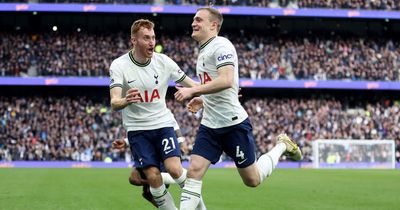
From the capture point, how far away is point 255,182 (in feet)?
31.4

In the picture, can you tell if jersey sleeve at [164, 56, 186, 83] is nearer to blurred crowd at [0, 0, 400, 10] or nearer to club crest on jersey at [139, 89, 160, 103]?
club crest on jersey at [139, 89, 160, 103]

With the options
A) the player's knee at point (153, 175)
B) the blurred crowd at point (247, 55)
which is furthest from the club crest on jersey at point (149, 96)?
the blurred crowd at point (247, 55)

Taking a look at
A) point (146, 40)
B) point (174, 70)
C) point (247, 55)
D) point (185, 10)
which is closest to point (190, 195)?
point (174, 70)

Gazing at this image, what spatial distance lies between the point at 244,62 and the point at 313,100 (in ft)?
17.8

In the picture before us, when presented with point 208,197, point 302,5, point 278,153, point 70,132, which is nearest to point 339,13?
point 302,5

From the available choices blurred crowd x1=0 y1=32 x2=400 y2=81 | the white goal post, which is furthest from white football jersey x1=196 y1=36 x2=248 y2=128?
blurred crowd x1=0 y1=32 x2=400 y2=81

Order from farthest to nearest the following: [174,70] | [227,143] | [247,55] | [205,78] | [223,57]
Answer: [247,55]
[174,70]
[227,143]
[205,78]
[223,57]

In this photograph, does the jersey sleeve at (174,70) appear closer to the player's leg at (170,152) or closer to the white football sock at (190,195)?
the player's leg at (170,152)

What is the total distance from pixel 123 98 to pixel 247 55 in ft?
130

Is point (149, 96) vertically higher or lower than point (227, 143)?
higher

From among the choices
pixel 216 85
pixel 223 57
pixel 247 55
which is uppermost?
pixel 223 57

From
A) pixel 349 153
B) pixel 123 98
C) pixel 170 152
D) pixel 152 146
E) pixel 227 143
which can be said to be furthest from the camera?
pixel 349 153

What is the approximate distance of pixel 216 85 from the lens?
28.0 feet

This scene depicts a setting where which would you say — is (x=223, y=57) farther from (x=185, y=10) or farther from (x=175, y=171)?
(x=185, y=10)
